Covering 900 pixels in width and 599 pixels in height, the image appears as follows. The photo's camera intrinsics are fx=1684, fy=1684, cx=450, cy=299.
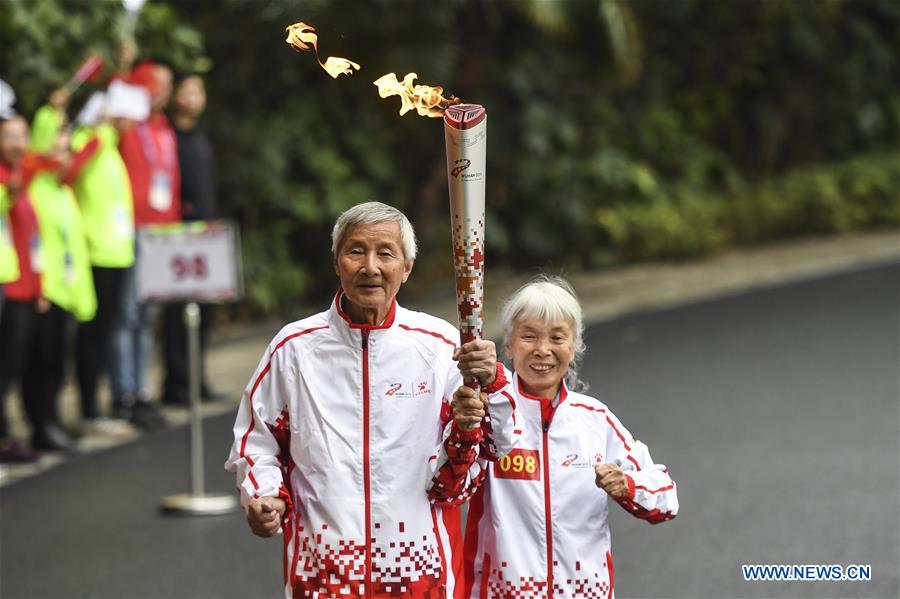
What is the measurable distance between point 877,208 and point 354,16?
30.3 feet

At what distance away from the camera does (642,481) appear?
4.16 metres

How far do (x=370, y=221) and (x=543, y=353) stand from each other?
619 mm

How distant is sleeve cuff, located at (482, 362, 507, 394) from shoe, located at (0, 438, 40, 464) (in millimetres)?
5958

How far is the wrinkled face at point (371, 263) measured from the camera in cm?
391

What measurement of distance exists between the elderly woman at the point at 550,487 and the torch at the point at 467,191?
66 centimetres

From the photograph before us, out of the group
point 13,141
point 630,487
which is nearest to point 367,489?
point 630,487

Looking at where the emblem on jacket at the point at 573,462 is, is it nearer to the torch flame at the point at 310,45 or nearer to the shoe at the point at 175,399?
the torch flame at the point at 310,45

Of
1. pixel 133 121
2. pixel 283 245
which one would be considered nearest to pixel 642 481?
pixel 133 121

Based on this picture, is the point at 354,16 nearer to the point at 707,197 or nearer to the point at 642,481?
the point at 707,197

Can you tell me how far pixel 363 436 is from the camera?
3941 mm

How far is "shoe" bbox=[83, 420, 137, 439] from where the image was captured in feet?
32.8

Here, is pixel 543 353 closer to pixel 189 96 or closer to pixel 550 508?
pixel 550 508

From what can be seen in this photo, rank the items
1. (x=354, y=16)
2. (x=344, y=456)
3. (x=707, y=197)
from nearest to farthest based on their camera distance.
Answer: (x=344, y=456)
(x=354, y=16)
(x=707, y=197)
